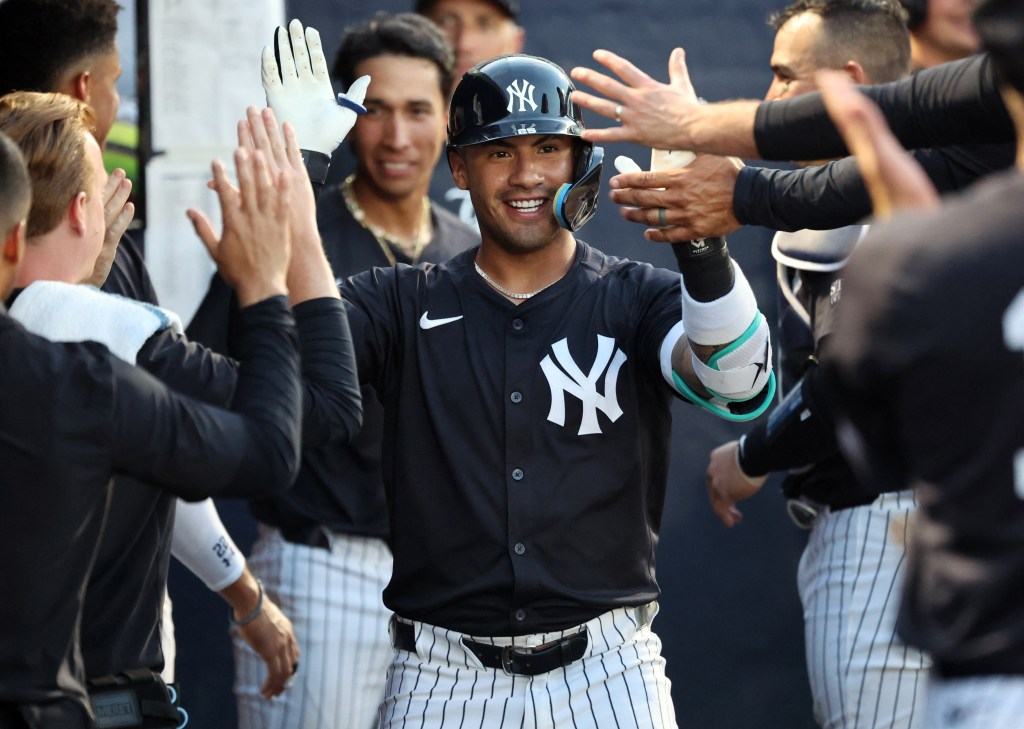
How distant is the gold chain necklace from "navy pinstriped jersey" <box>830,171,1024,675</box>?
2.91 metres

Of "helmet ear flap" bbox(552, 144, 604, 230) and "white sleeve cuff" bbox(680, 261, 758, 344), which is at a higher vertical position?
"helmet ear flap" bbox(552, 144, 604, 230)

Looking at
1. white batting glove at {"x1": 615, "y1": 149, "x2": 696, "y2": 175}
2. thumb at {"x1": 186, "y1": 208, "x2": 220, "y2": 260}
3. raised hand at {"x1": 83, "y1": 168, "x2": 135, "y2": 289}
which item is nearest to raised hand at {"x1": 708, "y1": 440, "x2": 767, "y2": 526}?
white batting glove at {"x1": 615, "y1": 149, "x2": 696, "y2": 175}

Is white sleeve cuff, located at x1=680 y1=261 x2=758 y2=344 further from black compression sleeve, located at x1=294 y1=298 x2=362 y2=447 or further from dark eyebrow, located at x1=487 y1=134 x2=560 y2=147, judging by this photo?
black compression sleeve, located at x1=294 y1=298 x2=362 y2=447

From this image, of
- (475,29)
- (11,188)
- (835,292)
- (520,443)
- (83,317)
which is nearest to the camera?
(11,188)

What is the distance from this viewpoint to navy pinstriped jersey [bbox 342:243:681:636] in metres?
3.24

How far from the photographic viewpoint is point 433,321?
135 inches

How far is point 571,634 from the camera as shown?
3.24 metres

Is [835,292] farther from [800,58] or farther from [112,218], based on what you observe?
[112,218]

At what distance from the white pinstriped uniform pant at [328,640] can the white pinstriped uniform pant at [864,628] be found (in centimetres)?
133

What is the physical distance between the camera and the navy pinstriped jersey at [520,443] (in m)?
3.24

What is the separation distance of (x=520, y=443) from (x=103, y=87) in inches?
66.2

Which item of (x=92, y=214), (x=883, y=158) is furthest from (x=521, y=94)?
(x=883, y=158)

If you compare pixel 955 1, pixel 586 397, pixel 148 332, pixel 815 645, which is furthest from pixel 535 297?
pixel 955 1

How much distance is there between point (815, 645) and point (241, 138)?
7.19 ft
